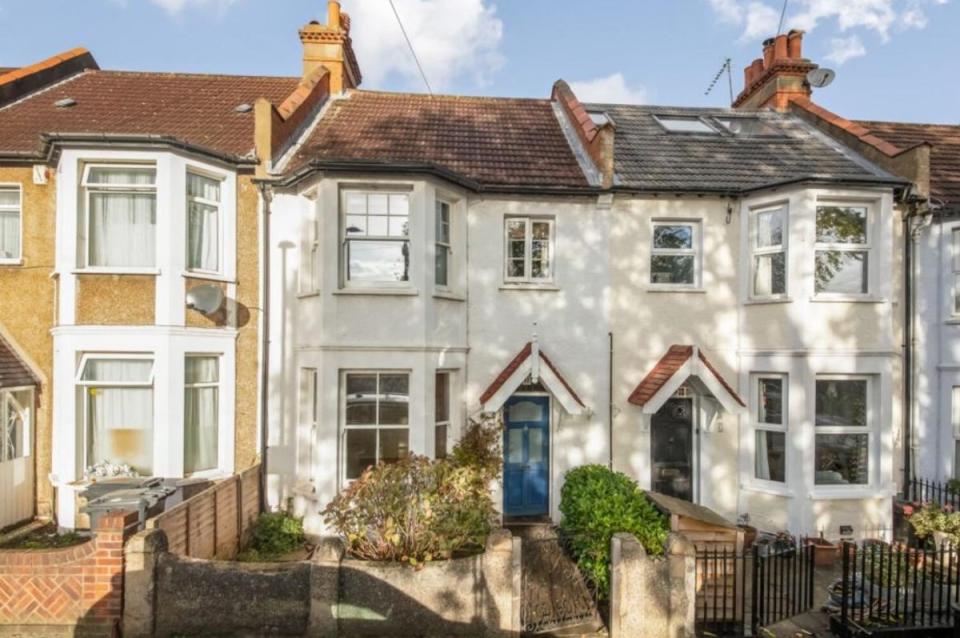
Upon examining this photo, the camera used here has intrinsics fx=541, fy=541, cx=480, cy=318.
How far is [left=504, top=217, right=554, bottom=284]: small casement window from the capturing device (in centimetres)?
1071

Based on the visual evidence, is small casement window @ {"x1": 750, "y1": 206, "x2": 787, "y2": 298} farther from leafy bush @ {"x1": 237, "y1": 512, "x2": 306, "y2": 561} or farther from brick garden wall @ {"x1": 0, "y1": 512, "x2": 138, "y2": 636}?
brick garden wall @ {"x1": 0, "y1": 512, "x2": 138, "y2": 636}

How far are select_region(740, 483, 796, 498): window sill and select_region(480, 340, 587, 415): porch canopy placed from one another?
3.70 m

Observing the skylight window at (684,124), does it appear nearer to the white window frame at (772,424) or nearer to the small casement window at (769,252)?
the small casement window at (769,252)

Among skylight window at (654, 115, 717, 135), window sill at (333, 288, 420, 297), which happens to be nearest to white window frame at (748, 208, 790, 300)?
skylight window at (654, 115, 717, 135)

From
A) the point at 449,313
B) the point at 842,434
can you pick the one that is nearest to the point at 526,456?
the point at 449,313

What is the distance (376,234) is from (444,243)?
127 centimetres

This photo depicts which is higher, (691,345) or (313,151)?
(313,151)

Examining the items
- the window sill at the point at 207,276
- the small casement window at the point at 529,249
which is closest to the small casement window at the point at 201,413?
the window sill at the point at 207,276

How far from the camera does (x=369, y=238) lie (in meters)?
9.66

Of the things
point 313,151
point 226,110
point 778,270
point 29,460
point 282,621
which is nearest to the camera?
point 282,621

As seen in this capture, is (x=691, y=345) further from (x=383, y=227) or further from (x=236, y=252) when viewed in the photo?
(x=236, y=252)

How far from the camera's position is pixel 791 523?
9.98 metres

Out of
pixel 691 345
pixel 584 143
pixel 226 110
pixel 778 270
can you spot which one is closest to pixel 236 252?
pixel 226 110

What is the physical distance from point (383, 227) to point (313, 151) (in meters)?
3.03
